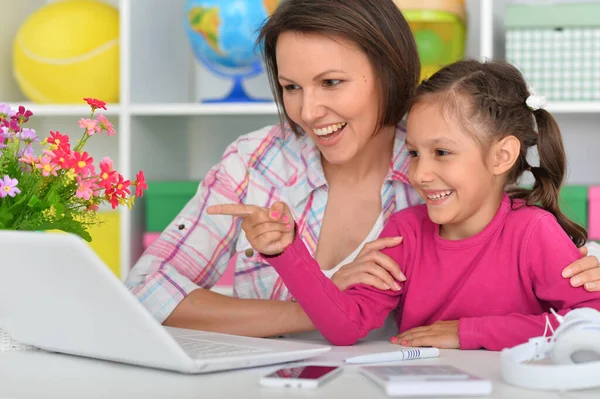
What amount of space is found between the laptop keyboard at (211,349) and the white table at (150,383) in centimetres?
3

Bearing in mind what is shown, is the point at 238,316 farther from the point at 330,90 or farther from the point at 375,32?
the point at 375,32

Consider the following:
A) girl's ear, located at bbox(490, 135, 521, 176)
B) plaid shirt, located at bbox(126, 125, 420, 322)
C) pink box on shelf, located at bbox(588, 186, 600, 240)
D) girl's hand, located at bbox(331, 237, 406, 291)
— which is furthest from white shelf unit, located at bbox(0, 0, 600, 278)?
girl's hand, located at bbox(331, 237, 406, 291)

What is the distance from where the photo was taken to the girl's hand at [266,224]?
1160 millimetres

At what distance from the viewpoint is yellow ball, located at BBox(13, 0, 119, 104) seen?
2.30 meters

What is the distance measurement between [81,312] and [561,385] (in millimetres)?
490

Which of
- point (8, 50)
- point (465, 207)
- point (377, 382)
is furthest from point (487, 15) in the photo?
point (377, 382)

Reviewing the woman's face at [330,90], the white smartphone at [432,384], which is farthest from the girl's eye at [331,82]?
the white smartphone at [432,384]

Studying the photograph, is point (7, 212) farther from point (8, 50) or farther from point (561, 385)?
point (8, 50)

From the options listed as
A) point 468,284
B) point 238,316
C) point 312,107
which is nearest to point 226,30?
point 312,107

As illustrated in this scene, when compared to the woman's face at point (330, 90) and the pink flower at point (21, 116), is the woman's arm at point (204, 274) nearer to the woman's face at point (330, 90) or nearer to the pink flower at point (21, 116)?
the woman's face at point (330, 90)

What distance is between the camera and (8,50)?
2.52 metres

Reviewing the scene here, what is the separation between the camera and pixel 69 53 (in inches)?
90.6

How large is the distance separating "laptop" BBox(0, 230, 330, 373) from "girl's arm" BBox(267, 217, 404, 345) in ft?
0.62

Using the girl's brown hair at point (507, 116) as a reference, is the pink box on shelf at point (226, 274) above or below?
below
